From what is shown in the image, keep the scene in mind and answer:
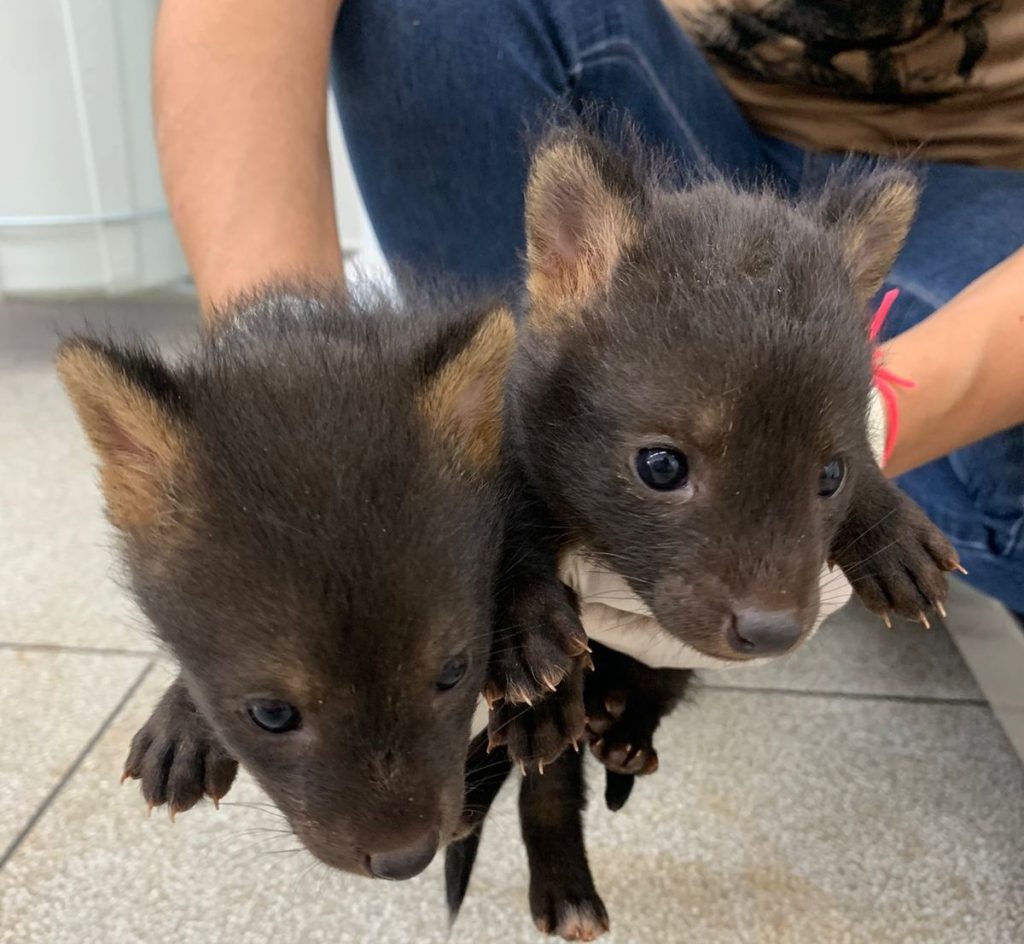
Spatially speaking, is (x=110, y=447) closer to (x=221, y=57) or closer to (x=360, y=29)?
(x=221, y=57)

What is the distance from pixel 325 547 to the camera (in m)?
0.73

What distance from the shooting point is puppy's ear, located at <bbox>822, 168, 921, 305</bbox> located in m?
1.05

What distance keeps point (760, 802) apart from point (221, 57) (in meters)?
1.46

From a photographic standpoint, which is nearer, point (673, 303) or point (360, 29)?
point (673, 303)

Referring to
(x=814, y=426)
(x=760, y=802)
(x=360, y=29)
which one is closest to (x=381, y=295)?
(x=814, y=426)

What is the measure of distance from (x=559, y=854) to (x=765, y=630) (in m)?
0.57

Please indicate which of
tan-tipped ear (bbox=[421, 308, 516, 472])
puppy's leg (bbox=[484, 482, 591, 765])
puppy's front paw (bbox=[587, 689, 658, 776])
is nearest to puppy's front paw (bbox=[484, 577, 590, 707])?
puppy's leg (bbox=[484, 482, 591, 765])

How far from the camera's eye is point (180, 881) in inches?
61.2

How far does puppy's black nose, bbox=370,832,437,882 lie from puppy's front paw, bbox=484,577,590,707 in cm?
14

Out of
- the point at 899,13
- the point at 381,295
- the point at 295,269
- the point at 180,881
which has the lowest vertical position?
the point at 180,881

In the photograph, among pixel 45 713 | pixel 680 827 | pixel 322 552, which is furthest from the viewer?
pixel 45 713

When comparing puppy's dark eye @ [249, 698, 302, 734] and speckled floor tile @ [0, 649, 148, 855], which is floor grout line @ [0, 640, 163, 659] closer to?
speckled floor tile @ [0, 649, 148, 855]

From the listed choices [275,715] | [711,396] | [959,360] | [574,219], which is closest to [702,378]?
[711,396]

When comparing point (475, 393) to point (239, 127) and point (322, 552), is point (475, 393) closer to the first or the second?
point (322, 552)
